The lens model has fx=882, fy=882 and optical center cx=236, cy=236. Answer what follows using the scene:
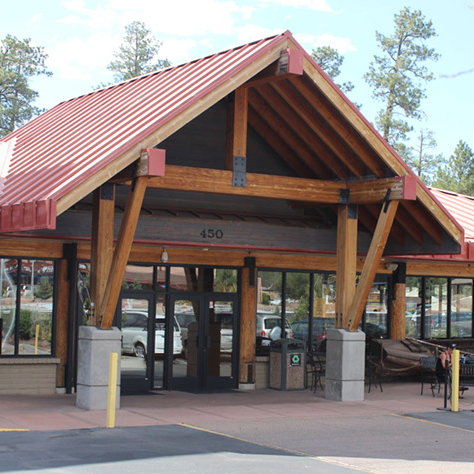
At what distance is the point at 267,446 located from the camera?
1194 cm

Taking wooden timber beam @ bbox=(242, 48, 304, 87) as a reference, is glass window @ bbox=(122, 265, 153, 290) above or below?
below

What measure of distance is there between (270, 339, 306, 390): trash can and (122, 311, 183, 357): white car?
259 centimetres

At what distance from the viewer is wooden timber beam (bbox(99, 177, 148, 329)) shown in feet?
46.3

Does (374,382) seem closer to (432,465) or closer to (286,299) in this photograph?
(286,299)

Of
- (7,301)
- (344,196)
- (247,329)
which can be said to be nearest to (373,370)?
(247,329)

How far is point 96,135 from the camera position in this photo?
15.4 m

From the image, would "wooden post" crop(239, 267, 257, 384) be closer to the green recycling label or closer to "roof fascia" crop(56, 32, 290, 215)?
the green recycling label

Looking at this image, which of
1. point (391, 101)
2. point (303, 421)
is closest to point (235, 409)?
point (303, 421)

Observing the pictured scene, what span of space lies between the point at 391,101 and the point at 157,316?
1524 inches

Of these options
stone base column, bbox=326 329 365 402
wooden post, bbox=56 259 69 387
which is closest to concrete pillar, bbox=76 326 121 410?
wooden post, bbox=56 259 69 387

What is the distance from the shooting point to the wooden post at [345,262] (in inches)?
663

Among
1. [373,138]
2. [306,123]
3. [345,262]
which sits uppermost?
[306,123]

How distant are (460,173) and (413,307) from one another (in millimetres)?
35113

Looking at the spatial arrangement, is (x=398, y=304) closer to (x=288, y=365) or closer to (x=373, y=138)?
(x=288, y=365)
